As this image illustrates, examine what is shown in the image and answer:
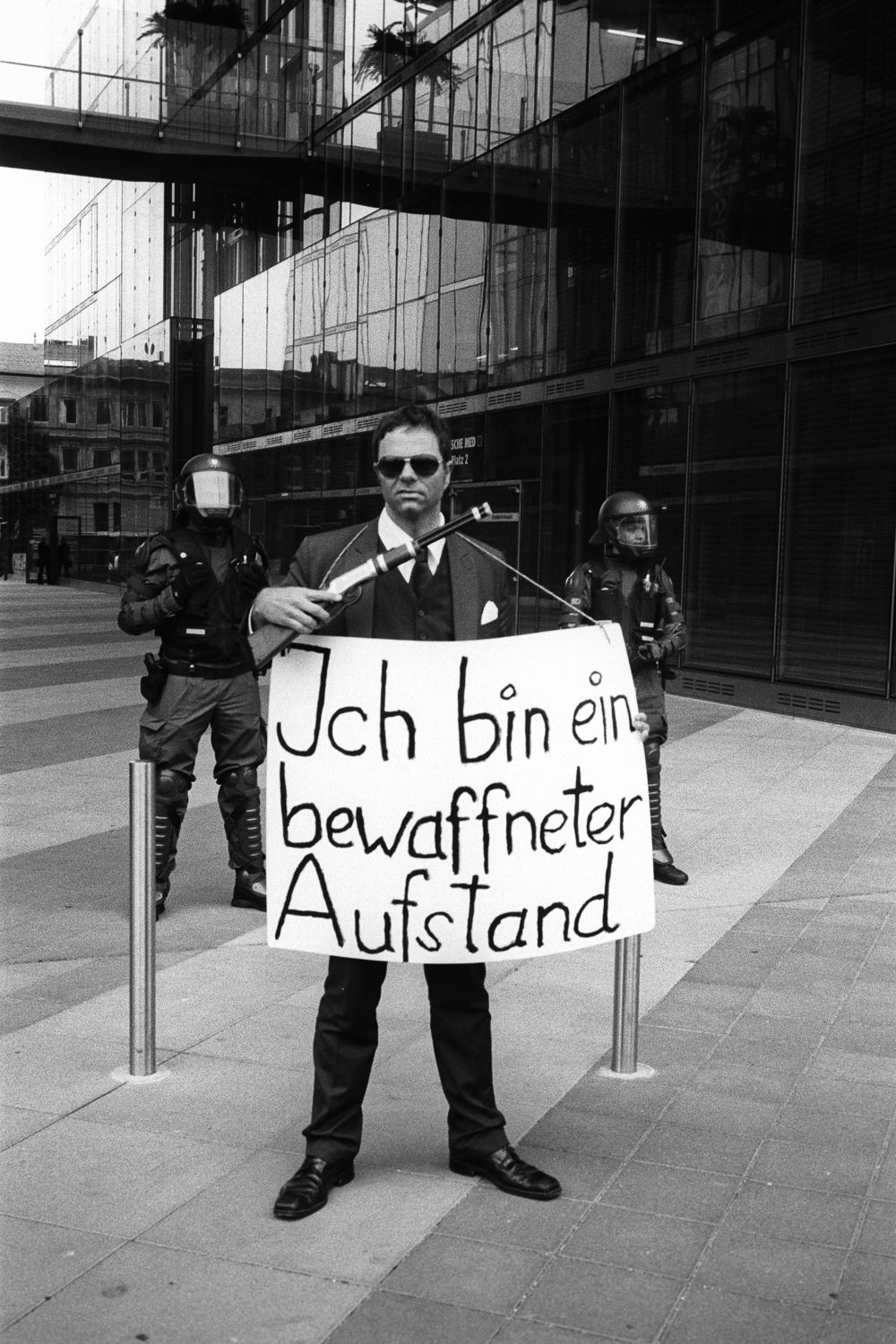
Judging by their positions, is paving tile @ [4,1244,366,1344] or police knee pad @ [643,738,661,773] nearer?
paving tile @ [4,1244,366,1344]

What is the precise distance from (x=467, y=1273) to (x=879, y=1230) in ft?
3.43

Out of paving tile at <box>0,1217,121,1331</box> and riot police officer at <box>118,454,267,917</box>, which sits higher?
riot police officer at <box>118,454,267,917</box>

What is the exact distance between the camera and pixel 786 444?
49.8 feet

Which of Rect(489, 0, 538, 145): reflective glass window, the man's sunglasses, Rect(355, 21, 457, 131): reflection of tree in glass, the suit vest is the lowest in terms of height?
the suit vest

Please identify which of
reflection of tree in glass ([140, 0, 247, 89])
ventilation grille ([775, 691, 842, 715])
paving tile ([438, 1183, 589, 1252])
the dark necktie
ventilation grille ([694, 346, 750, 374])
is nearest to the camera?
paving tile ([438, 1183, 589, 1252])

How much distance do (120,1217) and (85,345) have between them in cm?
4438

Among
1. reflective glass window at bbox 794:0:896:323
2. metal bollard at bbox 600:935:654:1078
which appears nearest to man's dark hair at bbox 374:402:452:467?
metal bollard at bbox 600:935:654:1078

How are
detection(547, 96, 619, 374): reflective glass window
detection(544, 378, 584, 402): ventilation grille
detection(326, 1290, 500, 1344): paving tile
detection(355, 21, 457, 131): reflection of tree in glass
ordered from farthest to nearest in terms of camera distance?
detection(355, 21, 457, 131): reflection of tree in glass, detection(544, 378, 584, 402): ventilation grille, detection(547, 96, 619, 374): reflective glass window, detection(326, 1290, 500, 1344): paving tile

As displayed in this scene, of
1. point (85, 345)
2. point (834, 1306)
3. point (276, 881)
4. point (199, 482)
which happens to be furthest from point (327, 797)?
point (85, 345)

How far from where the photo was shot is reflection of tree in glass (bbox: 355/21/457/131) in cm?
2302

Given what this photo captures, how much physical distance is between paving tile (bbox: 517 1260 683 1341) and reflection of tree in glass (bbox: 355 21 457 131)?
852 inches

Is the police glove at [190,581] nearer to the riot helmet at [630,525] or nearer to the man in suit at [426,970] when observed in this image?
the riot helmet at [630,525]

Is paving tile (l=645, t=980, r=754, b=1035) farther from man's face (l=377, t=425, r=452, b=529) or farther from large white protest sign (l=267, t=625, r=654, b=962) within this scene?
man's face (l=377, t=425, r=452, b=529)

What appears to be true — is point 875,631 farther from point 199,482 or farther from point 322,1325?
point 322,1325
